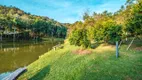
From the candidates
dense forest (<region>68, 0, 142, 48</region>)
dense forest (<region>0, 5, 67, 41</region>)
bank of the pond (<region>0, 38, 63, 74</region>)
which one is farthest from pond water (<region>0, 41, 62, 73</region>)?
dense forest (<region>0, 5, 67, 41</region>)

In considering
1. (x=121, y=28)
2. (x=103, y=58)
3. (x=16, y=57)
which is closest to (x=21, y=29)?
(x=16, y=57)

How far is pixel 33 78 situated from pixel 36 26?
112 m

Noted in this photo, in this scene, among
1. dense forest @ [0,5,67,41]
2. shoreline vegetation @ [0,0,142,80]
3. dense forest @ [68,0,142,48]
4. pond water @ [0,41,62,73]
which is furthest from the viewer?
dense forest @ [0,5,67,41]

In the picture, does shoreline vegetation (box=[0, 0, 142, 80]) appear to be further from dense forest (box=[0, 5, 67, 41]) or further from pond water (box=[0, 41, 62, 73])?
dense forest (box=[0, 5, 67, 41])

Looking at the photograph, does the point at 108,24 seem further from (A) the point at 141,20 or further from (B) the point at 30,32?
(B) the point at 30,32

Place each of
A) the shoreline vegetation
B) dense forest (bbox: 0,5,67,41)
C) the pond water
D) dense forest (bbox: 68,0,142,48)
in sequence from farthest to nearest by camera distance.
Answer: dense forest (bbox: 0,5,67,41)
the pond water
dense forest (bbox: 68,0,142,48)
the shoreline vegetation

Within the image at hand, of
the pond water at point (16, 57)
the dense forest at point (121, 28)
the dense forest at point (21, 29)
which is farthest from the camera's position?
the dense forest at point (21, 29)

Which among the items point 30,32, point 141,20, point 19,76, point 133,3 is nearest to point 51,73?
point 19,76

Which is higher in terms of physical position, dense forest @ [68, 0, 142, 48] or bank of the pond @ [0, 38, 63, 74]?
dense forest @ [68, 0, 142, 48]

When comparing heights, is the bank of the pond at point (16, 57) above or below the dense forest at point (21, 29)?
below

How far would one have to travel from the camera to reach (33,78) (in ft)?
66.3

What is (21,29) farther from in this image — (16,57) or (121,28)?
(121,28)

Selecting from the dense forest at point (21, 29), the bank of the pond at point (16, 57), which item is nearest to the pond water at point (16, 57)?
the bank of the pond at point (16, 57)

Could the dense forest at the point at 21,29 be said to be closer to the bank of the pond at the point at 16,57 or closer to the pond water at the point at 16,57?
the bank of the pond at the point at 16,57
